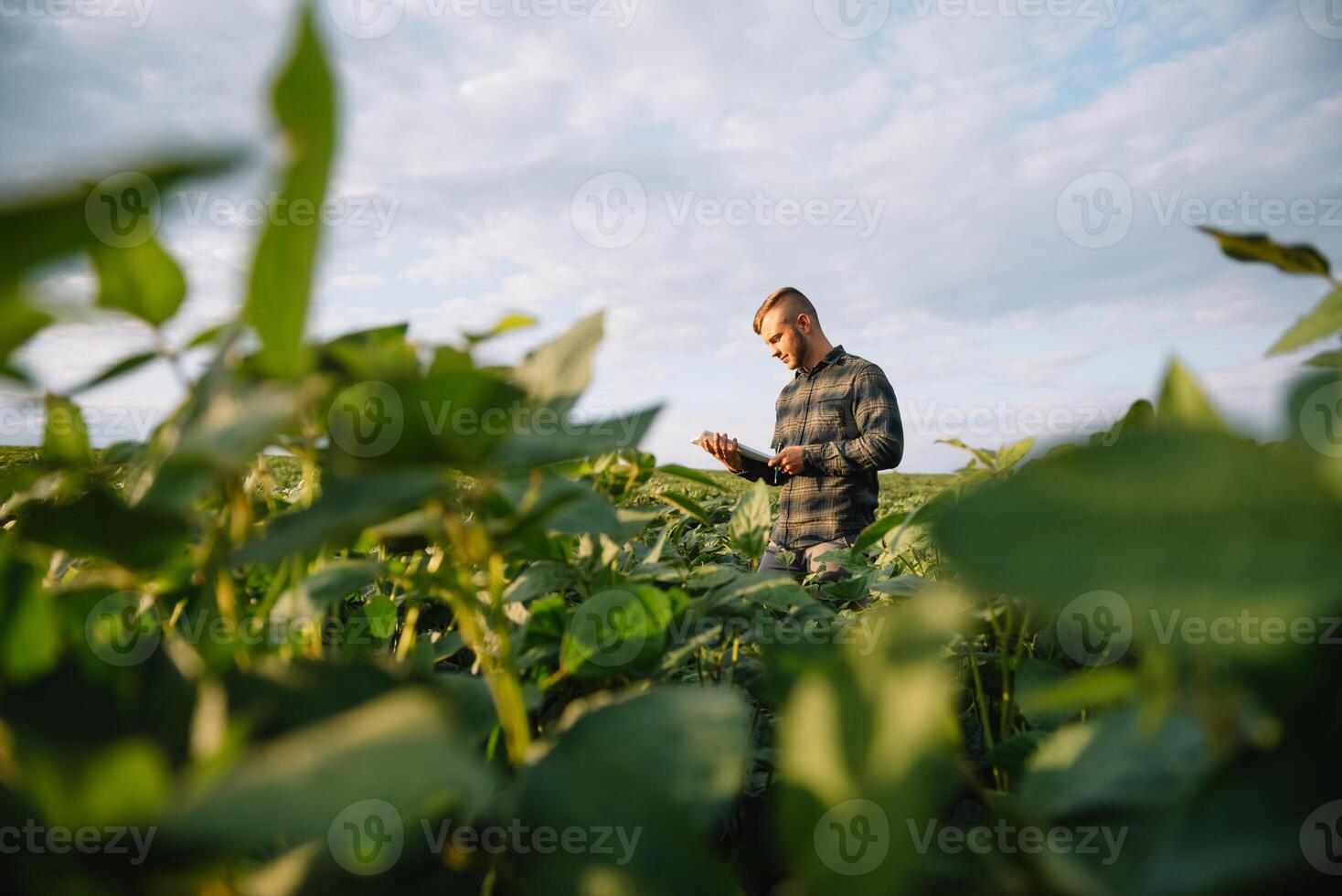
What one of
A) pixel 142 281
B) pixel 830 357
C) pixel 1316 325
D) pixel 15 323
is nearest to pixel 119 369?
pixel 142 281

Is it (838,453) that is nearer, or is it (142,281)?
(142,281)

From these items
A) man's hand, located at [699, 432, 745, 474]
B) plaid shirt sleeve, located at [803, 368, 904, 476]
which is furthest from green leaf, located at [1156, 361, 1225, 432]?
plaid shirt sleeve, located at [803, 368, 904, 476]

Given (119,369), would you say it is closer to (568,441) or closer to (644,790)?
(568,441)

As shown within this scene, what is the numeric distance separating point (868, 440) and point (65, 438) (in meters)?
3.61

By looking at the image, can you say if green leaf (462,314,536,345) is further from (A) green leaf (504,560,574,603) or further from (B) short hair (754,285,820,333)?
(B) short hair (754,285,820,333)

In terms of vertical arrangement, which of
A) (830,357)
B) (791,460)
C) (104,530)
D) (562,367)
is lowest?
(104,530)

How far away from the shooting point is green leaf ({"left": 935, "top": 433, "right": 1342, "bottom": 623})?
23 centimetres

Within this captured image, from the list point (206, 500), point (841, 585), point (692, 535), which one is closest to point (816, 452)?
point (692, 535)

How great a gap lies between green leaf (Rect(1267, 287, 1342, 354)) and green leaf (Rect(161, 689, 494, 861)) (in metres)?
0.46

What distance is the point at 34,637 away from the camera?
1.18 ft

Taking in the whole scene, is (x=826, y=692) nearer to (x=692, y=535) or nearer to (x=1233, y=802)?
(x=1233, y=802)

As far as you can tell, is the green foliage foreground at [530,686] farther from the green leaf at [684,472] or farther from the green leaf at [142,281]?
the green leaf at [684,472]

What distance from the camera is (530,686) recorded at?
0.50 metres

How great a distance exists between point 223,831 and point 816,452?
154 inches
